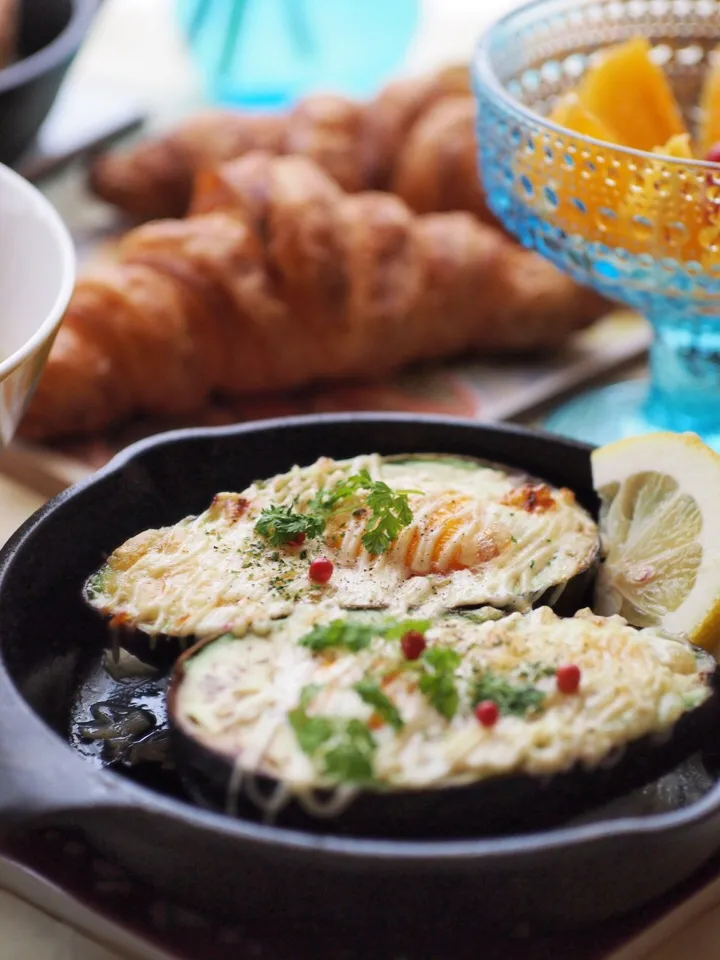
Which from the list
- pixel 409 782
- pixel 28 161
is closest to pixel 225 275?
pixel 28 161

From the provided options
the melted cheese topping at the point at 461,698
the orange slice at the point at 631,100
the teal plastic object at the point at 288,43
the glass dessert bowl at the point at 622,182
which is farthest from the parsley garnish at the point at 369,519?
the teal plastic object at the point at 288,43

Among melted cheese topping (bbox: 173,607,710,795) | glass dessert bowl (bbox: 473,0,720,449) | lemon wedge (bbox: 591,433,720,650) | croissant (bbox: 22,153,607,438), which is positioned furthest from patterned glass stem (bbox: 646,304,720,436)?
melted cheese topping (bbox: 173,607,710,795)

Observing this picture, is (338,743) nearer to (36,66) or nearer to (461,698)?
(461,698)

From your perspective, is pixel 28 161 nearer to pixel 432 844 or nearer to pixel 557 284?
pixel 557 284

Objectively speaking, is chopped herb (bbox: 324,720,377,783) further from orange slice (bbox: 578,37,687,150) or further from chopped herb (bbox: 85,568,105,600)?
orange slice (bbox: 578,37,687,150)

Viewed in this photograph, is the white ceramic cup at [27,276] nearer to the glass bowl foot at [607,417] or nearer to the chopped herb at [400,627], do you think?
the chopped herb at [400,627]
